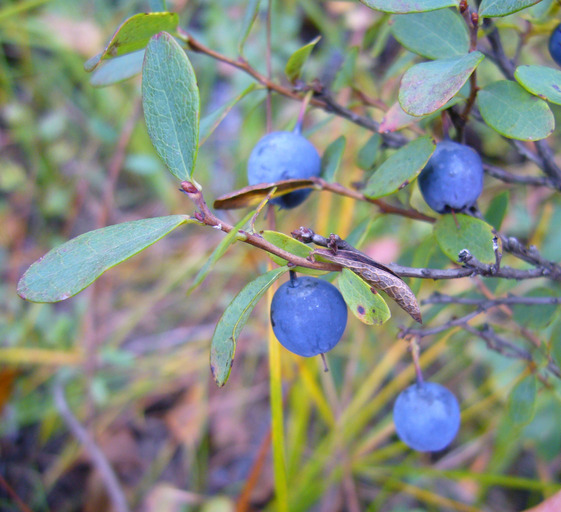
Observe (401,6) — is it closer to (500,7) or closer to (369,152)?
(500,7)

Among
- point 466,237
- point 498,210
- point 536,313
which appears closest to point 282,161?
point 466,237

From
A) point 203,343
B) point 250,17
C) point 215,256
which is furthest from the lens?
point 203,343

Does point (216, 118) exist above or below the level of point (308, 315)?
above

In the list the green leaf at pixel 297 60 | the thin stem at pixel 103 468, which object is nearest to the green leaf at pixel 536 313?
the green leaf at pixel 297 60

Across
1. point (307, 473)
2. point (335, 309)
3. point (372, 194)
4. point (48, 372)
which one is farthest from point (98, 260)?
point (48, 372)

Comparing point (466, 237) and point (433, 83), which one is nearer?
point (433, 83)

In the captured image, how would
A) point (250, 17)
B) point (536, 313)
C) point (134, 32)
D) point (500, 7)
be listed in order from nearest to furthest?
1. point (500, 7)
2. point (134, 32)
3. point (250, 17)
4. point (536, 313)

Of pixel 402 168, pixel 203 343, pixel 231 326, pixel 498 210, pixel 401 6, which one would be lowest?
pixel 203 343
